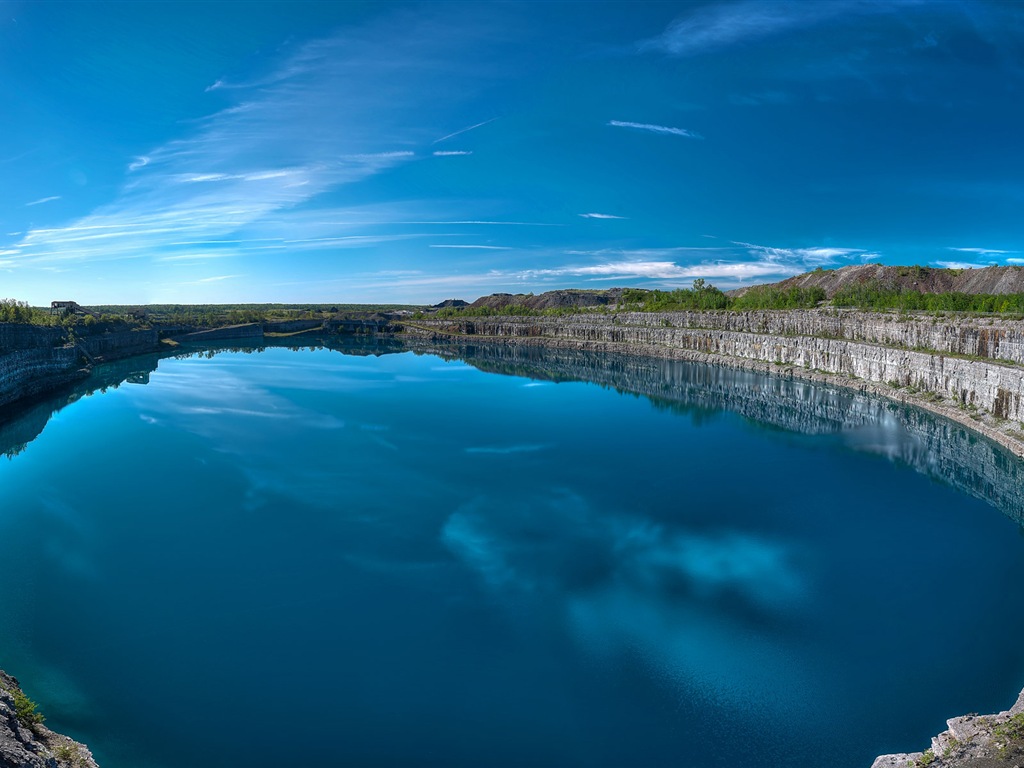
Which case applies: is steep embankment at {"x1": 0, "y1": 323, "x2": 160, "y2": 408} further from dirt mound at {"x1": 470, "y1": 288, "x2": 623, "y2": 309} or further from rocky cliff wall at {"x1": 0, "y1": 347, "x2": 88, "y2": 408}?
dirt mound at {"x1": 470, "y1": 288, "x2": 623, "y2": 309}

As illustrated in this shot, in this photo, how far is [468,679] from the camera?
12258 mm

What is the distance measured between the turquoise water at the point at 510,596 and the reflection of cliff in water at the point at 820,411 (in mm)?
370

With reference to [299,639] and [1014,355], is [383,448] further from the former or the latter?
[1014,355]

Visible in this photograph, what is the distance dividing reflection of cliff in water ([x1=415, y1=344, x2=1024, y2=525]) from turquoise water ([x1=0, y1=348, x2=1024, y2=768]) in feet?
1.21

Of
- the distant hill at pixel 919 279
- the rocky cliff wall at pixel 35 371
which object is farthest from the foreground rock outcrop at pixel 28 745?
the distant hill at pixel 919 279

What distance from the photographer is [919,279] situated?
3406 inches

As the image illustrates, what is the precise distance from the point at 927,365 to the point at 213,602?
40.6 meters

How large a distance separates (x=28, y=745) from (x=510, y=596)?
9.81 meters

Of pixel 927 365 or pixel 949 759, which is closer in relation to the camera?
pixel 949 759

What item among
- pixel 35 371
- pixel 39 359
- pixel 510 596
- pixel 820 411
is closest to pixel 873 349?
pixel 820 411

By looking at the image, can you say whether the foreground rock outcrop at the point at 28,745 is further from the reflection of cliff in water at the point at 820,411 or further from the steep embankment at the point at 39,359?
the steep embankment at the point at 39,359

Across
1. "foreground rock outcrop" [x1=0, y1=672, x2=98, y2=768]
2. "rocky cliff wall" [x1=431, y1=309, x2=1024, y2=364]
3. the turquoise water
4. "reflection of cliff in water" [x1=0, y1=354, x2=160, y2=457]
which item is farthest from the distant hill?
"reflection of cliff in water" [x1=0, y1=354, x2=160, y2=457]

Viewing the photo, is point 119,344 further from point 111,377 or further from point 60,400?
point 60,400

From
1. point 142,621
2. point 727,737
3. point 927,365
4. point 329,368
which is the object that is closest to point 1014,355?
point 927,365
